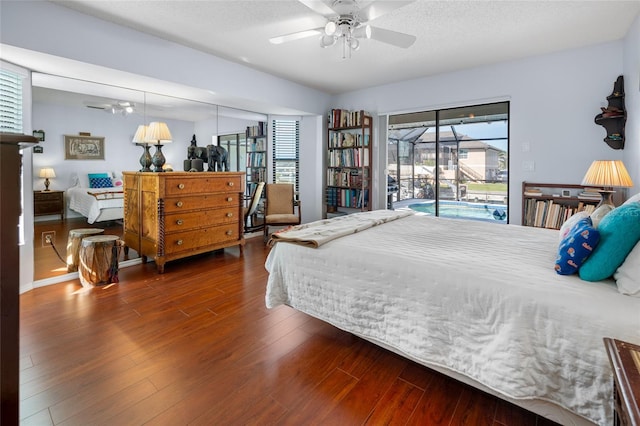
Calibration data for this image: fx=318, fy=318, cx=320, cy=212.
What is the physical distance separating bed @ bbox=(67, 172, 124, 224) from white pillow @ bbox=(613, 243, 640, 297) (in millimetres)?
4311

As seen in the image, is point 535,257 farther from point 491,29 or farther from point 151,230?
point 151,230

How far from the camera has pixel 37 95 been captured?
3.00 meters

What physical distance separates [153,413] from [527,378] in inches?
64.1

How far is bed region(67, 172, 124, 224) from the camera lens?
11.0 ft

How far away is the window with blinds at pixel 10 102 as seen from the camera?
2.71m

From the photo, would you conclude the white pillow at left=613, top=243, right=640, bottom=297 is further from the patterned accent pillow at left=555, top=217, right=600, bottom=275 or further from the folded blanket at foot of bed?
the folded blanket at foot of bed

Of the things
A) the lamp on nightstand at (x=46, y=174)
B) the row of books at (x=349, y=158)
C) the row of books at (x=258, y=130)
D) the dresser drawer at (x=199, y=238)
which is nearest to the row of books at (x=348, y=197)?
the row of books at (x=349, y=158)

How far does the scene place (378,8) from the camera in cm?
219

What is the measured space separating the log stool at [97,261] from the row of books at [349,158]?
3.49 m

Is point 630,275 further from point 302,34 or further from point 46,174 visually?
point 46,174

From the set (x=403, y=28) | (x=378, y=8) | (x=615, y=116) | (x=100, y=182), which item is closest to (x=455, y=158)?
(x=615, y=116)

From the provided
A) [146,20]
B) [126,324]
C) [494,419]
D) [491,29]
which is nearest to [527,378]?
[494,419]

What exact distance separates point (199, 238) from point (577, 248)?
3.54m

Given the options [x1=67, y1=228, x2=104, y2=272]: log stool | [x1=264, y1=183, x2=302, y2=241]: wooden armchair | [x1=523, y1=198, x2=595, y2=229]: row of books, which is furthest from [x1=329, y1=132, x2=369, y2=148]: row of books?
[x1=67, y1=228, x2=104, y2=272]: log stool
